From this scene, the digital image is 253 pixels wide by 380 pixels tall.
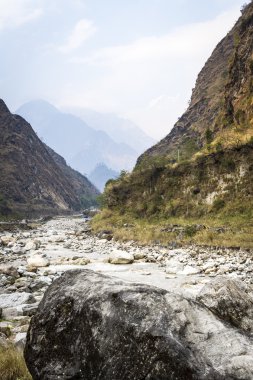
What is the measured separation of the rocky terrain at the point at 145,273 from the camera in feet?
23.9

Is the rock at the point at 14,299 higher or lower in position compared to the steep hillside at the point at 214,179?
lower

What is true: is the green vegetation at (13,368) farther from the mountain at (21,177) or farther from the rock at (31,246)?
the mountain at (21,177)

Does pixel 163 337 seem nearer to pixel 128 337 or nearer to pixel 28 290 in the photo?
pixel 128 337

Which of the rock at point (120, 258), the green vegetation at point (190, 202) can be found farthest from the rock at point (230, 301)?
the green vegetation at point (190, 202)

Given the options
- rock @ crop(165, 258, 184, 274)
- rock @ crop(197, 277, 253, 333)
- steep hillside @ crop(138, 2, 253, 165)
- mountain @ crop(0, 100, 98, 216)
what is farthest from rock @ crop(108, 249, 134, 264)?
mountain @ crop(0, 100, 98, 216)

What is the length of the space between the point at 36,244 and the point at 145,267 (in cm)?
1949

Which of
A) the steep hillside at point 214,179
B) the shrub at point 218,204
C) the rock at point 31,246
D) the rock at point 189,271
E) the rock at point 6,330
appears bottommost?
the rock at point 189,271

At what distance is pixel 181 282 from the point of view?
78.3ft

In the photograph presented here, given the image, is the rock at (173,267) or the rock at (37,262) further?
the rock at (37,262)

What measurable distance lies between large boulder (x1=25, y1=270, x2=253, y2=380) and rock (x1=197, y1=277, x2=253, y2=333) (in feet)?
5.29

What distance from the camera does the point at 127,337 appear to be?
16.3ft

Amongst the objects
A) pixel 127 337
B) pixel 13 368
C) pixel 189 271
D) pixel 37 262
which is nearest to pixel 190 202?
pixel 189 271

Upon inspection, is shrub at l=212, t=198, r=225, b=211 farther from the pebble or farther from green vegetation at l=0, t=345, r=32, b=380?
green vegetation at l=0, t=345, r=32, b=380

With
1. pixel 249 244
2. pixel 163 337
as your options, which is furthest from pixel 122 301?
pixel 249 244
